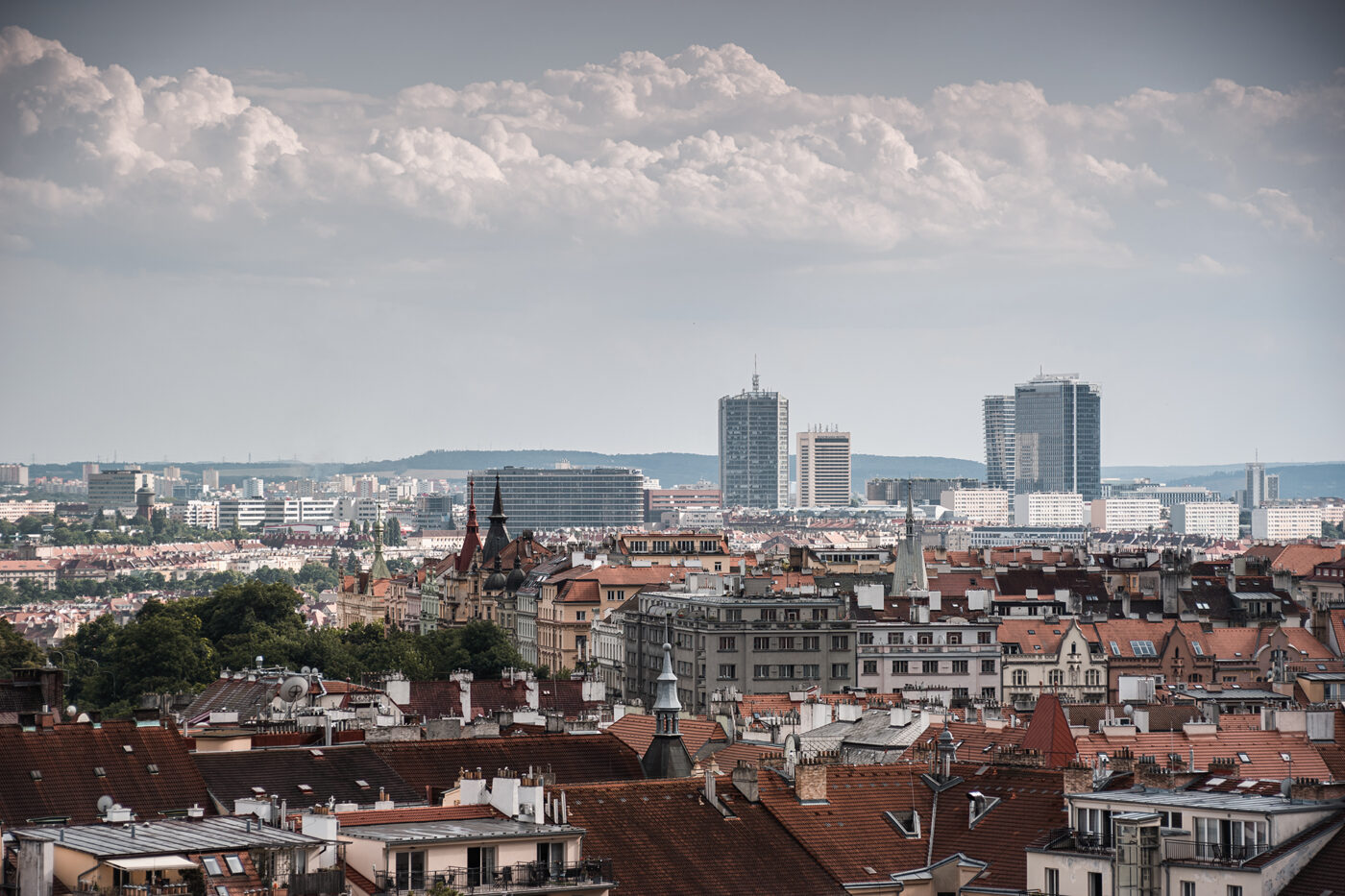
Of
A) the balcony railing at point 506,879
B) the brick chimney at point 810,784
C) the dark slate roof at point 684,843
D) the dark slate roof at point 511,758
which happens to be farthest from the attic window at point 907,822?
the dark slate roof at point 511,758

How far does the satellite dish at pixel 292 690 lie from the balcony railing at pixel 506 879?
40.2 metres

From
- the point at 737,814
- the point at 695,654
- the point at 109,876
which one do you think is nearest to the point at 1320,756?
the point at 737,814

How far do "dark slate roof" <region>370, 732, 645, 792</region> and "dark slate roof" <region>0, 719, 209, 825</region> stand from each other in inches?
Answer: 247

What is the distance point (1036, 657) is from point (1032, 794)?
246ft

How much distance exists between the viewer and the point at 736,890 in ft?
133

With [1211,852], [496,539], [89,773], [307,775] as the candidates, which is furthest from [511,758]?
[496,539]

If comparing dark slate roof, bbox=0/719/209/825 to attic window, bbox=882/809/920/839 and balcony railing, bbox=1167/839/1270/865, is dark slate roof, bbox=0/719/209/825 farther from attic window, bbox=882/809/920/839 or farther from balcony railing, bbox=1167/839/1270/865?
balcony railing, bbox=1167/839/1270/865

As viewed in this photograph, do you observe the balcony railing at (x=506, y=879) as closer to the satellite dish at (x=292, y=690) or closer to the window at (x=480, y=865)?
the window at (x=480, y=865)

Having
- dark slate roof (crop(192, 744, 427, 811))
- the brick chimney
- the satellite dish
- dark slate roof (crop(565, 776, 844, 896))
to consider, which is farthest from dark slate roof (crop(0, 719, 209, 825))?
the satellite dish

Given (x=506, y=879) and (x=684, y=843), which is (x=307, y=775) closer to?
(x=684, y=843)

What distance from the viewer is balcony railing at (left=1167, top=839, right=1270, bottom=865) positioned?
1524 inches

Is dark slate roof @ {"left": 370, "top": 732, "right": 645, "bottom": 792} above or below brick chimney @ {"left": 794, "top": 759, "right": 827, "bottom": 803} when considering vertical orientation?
below

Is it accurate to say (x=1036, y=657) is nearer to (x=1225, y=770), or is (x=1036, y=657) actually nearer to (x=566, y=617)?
(x=566, y=617)

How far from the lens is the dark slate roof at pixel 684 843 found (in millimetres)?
40250
